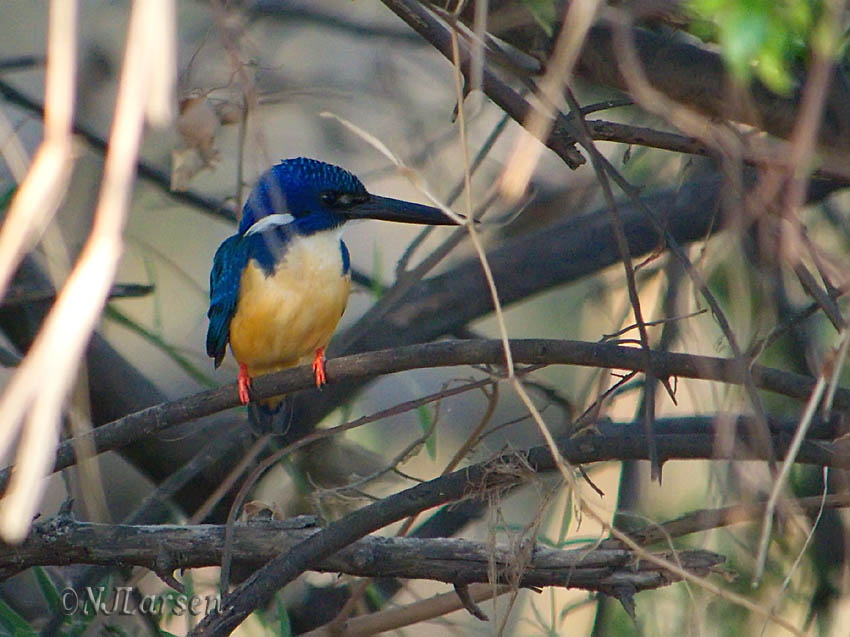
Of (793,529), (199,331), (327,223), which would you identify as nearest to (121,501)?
(199,331)

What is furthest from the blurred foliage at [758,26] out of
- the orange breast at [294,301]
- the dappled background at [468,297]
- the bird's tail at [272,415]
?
the bird's tail at [272,415]

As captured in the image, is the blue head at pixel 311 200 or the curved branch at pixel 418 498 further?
the blue head at pixel 311 200

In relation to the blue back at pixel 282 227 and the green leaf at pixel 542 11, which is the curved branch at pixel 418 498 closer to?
the green leaf at pixel 542 11

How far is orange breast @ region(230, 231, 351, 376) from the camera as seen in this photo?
2.95m

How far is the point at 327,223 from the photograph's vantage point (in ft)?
10.2

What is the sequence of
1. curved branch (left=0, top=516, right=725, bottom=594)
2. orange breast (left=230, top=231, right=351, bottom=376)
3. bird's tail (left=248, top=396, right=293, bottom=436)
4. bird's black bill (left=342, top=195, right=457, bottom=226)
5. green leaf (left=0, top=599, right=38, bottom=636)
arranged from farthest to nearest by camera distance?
bird's tail (left=248, top=396, right=293, bottom=436) < orange breast (left=230, top=231, right=351, bottom=376) < bird's black bill (left=342, top=195, right=457, bottom=226) < green leaf (left=0, top=599, right=38, bottom=636) < curved branch (left=0, top=516, right=725, bottom=594)

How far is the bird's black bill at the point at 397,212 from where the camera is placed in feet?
9.07

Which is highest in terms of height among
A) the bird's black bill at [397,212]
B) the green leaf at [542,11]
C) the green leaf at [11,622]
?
the bird's black bill at [397,212]

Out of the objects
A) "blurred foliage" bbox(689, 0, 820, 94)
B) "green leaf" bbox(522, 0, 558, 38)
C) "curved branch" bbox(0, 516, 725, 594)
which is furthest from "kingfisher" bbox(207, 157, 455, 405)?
"blurred foliage" bbox(689, 0, 820, 94)

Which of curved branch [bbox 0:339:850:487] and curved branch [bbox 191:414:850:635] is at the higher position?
curved branch [bbox 0:339:850:487]

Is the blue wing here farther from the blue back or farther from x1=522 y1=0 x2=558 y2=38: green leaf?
x1=522 y1=0 x2=558 y2=38: green leaf

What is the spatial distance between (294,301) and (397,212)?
1.25 ft

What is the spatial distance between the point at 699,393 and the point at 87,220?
2427 millimetres

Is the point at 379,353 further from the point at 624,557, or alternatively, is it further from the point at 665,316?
the point at 665,316
